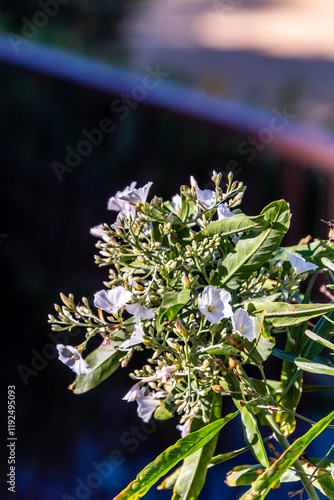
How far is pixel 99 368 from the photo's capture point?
56cm

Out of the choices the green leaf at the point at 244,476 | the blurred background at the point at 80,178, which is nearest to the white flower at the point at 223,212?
the green leaf at the point at 244,476

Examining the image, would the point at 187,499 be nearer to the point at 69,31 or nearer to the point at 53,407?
the point at 53,407

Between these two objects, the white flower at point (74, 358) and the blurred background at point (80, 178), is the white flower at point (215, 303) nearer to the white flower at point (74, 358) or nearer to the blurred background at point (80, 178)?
the white flower at point (74, 358)

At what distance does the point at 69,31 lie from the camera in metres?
2.06

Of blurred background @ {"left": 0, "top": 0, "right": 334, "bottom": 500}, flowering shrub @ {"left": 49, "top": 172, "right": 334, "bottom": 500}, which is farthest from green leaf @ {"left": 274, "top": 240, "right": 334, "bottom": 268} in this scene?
blurred background @ {"left": 0, "top": 0, "right": 334, "bottom": 500}

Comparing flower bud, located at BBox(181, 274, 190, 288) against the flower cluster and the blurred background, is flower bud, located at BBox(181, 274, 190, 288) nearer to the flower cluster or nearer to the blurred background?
the flower cluster

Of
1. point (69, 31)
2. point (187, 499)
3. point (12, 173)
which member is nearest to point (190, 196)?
point (187, 499)

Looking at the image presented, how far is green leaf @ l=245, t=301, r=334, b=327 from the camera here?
411mm

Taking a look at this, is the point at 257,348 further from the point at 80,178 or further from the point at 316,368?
the point at 80,178

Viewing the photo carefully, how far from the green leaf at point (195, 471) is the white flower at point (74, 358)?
12 centimetres

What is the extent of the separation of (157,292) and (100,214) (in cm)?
146

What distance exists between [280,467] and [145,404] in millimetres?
158

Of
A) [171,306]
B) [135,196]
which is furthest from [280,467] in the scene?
[135,196]

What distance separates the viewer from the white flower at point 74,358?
1.58 ft
